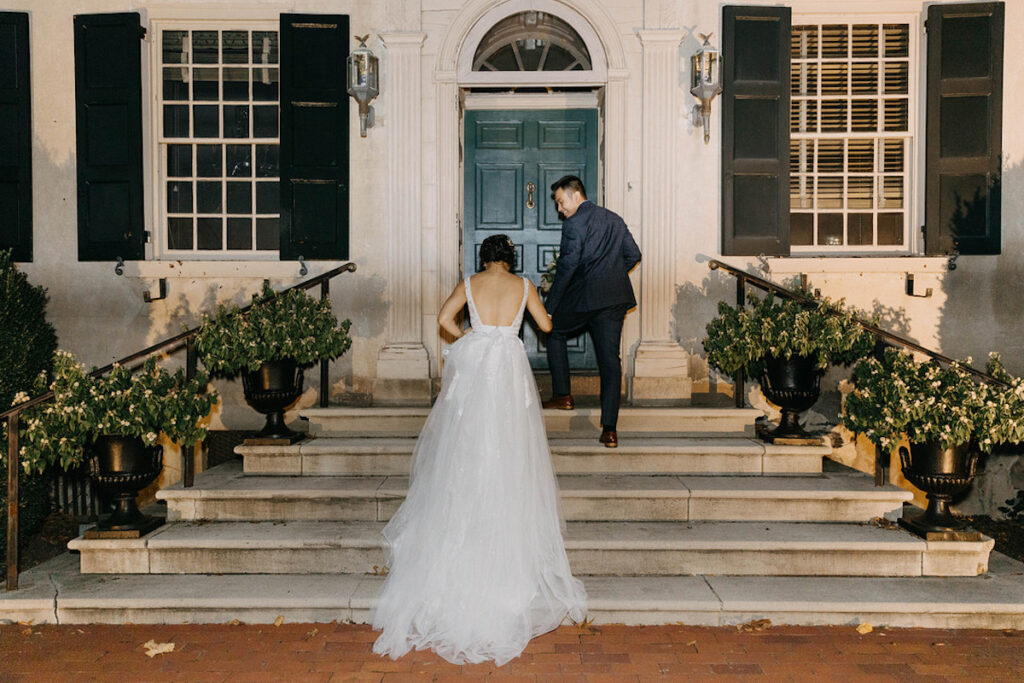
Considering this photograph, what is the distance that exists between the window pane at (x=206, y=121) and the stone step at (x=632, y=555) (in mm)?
4033

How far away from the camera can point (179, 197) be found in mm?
6910

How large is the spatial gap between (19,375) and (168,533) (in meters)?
2.01

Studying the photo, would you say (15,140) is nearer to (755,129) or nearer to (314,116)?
(314,116)

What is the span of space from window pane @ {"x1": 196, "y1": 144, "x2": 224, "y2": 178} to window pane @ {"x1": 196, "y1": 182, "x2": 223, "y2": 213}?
0.31 ft

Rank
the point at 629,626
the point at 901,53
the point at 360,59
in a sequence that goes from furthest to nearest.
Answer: the point at 901,53
the point at 360,59
the point at 629,626

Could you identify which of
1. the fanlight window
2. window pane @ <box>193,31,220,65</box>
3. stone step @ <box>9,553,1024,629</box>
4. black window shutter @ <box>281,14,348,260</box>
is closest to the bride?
stone step @ <box>9,553,1024,629</box>

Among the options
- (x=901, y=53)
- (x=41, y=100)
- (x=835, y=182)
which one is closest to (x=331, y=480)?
(x=41, y=100)

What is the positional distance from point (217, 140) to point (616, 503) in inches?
195

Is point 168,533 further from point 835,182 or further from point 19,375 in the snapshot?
point 835,182

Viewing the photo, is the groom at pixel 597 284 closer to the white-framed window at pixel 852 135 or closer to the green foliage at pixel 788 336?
the green foliage at pixel 788 336

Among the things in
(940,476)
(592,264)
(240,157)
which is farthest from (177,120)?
(940,476)

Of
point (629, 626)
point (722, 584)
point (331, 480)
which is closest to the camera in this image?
point (629, 626)

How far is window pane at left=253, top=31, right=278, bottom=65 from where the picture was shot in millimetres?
6809

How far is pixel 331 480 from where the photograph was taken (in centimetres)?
506
